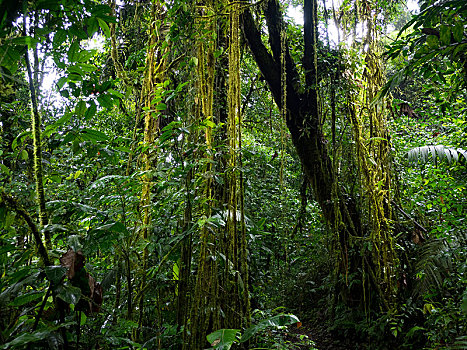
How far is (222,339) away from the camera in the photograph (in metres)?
1.06

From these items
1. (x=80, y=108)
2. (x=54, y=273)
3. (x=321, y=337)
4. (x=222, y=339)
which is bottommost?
(x=321, y=337)

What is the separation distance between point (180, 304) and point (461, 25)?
1756 mm

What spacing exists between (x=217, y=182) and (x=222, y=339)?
713 millimetres

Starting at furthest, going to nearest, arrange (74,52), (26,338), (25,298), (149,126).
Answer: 1. (149,126)
2. (74,52)
3. (25,298)
4. (26,338)

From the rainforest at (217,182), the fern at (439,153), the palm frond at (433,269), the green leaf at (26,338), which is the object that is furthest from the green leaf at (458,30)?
the green leaf at (26,338)

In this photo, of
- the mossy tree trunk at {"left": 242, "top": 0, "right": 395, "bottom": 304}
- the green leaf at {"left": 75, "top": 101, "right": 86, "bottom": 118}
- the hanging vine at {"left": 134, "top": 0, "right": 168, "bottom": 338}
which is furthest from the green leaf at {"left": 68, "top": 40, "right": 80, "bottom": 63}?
the mossy tree trunk at {"left": 242, "top": 0, "right": 395, "bottom": 304}

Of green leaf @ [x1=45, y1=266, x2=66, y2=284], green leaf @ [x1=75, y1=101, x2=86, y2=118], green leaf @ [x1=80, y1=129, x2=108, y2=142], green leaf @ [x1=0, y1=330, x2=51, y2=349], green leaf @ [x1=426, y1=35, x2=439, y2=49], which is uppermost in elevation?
green leaf @ [x1=426, y1=35, x2=439, y2=49]

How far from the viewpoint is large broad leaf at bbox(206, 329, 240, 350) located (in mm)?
1015

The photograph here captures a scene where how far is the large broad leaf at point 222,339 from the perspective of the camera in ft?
3.33

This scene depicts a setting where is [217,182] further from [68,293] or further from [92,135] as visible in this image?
[68,293]

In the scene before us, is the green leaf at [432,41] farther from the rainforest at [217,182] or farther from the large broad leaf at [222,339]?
the large broad leaf at [222,339]

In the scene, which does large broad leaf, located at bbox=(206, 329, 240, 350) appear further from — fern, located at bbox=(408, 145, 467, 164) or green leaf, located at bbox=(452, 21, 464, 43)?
fern, located at bbox=(408, 145, 467, 164)

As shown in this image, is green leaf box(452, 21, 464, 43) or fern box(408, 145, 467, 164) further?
fern box(408, 145, 467, 164)

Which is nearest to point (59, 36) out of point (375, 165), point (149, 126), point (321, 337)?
point (149, 126)
